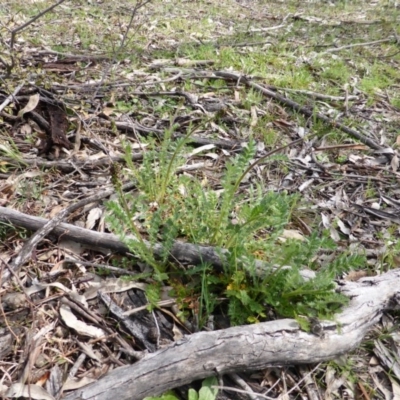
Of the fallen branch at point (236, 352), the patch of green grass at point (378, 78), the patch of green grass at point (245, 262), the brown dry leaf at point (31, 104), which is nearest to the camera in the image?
the fallen branch at point (236, 352)

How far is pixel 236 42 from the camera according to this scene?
5.28 meters

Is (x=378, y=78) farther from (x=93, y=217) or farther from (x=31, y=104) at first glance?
(x=93, y=217)

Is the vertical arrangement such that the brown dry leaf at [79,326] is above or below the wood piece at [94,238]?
below

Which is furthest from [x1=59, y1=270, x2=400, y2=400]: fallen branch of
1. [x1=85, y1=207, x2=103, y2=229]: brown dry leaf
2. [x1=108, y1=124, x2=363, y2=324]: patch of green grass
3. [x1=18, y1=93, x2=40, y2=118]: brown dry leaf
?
[x1=18, y1=93, x2=40, y2=118]: brown dry leaf

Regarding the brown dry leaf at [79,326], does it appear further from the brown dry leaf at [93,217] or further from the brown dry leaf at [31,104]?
the brown dry leaf at [31,104]

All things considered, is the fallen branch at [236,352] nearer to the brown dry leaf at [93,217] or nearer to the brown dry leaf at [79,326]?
the brown dry leaf at [79,326]

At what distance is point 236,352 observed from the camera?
4.88ft

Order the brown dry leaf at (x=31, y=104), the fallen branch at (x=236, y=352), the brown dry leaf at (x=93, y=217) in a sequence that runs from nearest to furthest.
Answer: the fallen branch at (x=236, y=352) < the brown dry leaf at (x=93, y=217) < the brown dry leaf at (x=31, y=104)

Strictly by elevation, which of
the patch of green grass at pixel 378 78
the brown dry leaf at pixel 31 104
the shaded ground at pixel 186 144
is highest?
the brown dry leaf at pixel 31 104

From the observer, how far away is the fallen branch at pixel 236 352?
137 centimetres

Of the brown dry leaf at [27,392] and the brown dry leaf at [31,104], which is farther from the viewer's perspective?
the brown dry leaf at [31,104]

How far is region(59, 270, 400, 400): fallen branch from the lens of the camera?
4.50ft

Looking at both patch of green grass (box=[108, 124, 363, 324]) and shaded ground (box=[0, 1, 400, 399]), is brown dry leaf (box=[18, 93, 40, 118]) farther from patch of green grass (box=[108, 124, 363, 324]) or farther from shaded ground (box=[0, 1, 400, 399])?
patch of green grass (box=[108, 124, 363, 324])

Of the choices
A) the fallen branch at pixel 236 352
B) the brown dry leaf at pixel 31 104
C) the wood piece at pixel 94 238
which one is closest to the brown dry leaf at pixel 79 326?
the fallen branch at pixel 236 352
